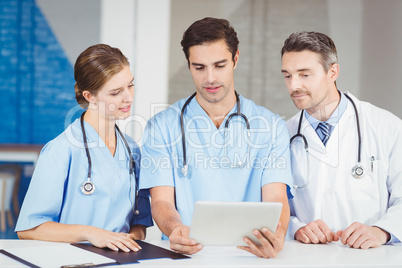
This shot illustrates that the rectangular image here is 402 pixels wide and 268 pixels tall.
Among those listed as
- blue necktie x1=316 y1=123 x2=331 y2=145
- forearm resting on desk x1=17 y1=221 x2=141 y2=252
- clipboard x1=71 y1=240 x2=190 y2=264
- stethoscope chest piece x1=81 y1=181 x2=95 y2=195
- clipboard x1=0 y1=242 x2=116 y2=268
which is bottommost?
clipboard x1=71 y1=240 x2=190 y2=264

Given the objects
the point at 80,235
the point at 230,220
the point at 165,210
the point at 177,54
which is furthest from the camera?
the point at 177,54

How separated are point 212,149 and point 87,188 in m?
0.50

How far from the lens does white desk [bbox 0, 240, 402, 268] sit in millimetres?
1293

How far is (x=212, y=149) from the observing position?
180cm

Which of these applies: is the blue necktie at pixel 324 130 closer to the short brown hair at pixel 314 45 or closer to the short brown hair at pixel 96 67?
the short brown hair at pixel 314 45

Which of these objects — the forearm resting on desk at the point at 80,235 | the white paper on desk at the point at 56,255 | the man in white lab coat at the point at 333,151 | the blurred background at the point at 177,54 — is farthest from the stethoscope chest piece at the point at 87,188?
the blurred background at the point at 177,54

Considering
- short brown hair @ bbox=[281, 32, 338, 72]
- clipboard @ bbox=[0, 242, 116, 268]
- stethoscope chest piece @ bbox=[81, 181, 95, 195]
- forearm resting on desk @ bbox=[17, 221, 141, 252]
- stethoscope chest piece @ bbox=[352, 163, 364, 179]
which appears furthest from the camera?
short brown hair @ bbox=[281, 32, 338, 72]

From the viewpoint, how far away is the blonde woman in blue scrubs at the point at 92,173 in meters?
1.63

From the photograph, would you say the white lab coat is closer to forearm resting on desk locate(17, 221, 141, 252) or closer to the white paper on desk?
forearm resting on desk locate(17, 221, 141, 252)

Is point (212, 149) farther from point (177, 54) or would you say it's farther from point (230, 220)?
point (177, 54)

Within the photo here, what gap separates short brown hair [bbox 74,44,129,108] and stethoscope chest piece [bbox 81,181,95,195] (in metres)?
0.36

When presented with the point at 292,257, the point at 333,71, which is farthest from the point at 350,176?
the point at 292,257

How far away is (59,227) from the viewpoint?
1.57m

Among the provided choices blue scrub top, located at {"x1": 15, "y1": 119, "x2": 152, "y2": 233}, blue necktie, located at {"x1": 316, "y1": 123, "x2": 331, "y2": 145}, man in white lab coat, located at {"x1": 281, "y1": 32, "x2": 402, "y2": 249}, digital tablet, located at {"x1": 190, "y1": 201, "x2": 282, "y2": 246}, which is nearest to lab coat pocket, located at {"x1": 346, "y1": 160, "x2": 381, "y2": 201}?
man in white lab coat, located at {"x1": 281, "y1": 32, "x2": 402, "y2": 249}
